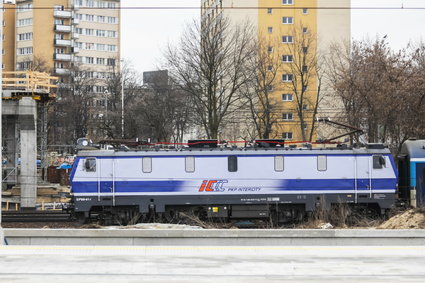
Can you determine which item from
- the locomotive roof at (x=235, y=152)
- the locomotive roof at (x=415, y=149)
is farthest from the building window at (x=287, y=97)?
the locomotive roof at (x=235, y=152)

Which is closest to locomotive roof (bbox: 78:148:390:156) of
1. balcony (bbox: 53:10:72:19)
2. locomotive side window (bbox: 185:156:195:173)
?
locomotive side window (bbox: 185:156:195:173)

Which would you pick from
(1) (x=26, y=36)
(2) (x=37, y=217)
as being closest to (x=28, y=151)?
(2) (x=37, y=217)

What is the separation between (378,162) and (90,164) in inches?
453

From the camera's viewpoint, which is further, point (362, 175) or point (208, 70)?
point (208, 70)

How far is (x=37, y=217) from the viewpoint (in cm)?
2958

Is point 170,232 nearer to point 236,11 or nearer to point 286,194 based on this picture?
point 286,194

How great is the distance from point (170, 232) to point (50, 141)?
59.4 meters

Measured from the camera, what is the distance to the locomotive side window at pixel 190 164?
92.6 feet

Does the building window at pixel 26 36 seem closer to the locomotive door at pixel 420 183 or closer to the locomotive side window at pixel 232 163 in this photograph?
the locomotive side window at pixel 232 163

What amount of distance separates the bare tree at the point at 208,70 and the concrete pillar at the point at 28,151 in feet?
40.3

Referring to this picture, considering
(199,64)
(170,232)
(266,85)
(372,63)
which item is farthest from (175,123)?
(170,232)

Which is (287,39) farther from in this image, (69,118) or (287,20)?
(69,118)

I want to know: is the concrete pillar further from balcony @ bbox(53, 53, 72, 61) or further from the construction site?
balcony @ bbox(53, 53, 72, 61)

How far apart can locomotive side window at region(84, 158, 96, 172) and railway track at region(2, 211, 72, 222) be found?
8.24 ft
